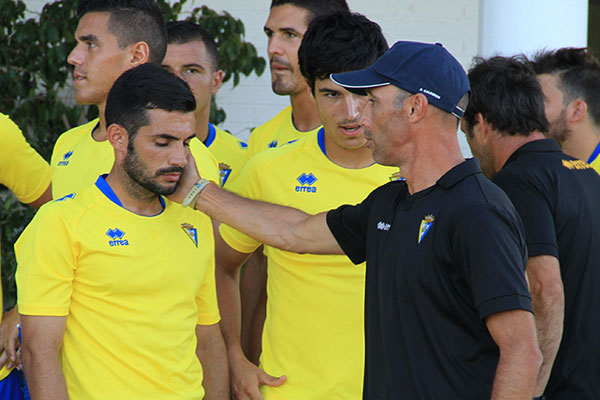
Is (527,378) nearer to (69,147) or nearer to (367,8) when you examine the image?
(69,147)

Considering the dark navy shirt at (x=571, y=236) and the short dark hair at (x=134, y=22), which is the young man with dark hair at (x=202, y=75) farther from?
the dark navy shirt at (x=571, y=236)

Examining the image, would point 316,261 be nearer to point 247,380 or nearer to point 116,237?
point 247,380

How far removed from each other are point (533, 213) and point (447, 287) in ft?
2.99

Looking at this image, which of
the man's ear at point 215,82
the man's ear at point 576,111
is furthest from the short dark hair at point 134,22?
the man's ear at point 576,111

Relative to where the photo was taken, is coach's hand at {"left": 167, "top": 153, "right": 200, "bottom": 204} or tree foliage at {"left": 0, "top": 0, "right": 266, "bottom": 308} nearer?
coach's hand at {"left": 167, "top": 153, "right": 200, "bottom": 204}

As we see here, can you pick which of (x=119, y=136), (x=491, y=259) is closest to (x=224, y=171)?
(x=119, y=136)

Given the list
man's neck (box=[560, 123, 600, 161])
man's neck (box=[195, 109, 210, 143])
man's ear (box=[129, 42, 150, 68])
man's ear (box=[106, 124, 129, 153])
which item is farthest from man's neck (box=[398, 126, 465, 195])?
man's neck (box=[195, 109, 210, 143])

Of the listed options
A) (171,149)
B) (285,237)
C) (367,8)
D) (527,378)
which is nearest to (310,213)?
(285,237)

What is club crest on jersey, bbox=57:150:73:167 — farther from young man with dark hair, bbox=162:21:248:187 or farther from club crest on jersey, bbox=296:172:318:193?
young man with dark hair, bbox=162:21:248:187

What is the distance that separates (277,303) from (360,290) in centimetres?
32

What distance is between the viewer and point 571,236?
3.10m

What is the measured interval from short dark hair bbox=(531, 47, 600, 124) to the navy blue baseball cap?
1709 millimetres

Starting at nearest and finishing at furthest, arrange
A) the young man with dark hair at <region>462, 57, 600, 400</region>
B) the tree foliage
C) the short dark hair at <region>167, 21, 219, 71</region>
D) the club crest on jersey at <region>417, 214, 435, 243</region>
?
the club crest on jersey at <region>417, 214, 435, 243</region>, the young man with dark hair at <region>462, 57, 600, 400</region>, the short dark hair at <region>167, 21, 219, 71</region>, the tree foliage

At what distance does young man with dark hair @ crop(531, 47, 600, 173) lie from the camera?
155 inches
